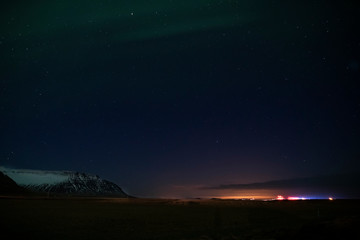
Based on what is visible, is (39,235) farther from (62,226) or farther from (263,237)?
(263,237)

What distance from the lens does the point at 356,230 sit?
704 inches

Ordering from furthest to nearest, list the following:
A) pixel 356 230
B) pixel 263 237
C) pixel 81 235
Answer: pixel 81 235
pixel 263 237
pixel 356 230

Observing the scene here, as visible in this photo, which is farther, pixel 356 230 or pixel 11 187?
pixel 11 187

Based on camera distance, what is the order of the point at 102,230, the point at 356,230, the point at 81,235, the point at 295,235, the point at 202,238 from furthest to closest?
the point at 102,230 → the point at 81,235 → the point at 202,238 → the point at 295,235 → the point at 356,230

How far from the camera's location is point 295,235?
64.7 ft

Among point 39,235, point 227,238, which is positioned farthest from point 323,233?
point 39,235

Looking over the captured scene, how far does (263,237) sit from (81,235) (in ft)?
46.5

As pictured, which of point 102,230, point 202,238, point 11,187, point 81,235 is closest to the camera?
point 202,238

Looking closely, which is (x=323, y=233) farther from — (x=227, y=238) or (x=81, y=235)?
(x=81, y=235)

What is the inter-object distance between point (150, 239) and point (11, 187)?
206 metres

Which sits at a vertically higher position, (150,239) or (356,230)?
(356,230)

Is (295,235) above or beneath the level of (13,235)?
above

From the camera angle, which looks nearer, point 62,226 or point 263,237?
point 263,237

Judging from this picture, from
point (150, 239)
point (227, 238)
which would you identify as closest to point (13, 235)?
point (150, 239)
